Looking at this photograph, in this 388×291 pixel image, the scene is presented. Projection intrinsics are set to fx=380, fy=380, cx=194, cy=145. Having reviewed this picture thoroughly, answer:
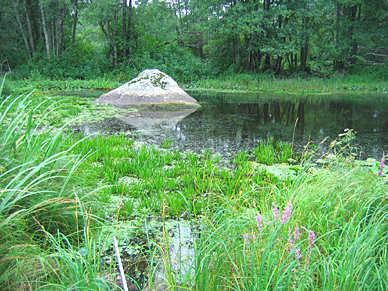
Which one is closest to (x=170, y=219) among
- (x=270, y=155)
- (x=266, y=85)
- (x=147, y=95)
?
(x=270, y=155)

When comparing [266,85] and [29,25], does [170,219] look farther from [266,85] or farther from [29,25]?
[29,25]

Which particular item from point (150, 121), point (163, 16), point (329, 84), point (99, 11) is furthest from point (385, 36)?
point (150, 121)

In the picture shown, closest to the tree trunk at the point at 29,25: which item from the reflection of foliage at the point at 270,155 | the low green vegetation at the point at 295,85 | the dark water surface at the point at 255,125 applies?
the low green vegetation at the point at 295,85

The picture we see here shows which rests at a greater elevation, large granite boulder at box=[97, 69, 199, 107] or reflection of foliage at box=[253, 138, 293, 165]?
large granite boulder at box=[97, 69, 199, 107]

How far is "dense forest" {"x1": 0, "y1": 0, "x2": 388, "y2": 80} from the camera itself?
17.3 m

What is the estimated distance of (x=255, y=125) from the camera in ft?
24.1

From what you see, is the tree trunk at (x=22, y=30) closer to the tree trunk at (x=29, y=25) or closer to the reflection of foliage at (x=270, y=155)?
the tree trunk at (x=29, y=25)

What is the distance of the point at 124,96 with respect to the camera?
10.6m

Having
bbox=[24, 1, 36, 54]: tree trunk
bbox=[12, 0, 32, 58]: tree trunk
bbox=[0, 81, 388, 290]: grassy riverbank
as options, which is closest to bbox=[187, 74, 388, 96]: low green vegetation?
bbox=[24, 1, 36, 54]: tree trunk

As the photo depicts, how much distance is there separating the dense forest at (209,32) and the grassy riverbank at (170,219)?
14.0 metres

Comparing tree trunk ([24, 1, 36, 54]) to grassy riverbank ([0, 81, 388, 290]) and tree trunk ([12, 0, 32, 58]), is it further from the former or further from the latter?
grassy riverbank ([0, 81, 388, 290])

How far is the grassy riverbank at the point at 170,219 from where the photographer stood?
1.58 meters

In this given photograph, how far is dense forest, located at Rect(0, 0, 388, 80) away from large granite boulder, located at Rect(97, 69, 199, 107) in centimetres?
691

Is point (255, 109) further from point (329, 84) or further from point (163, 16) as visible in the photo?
point (163, 16)
